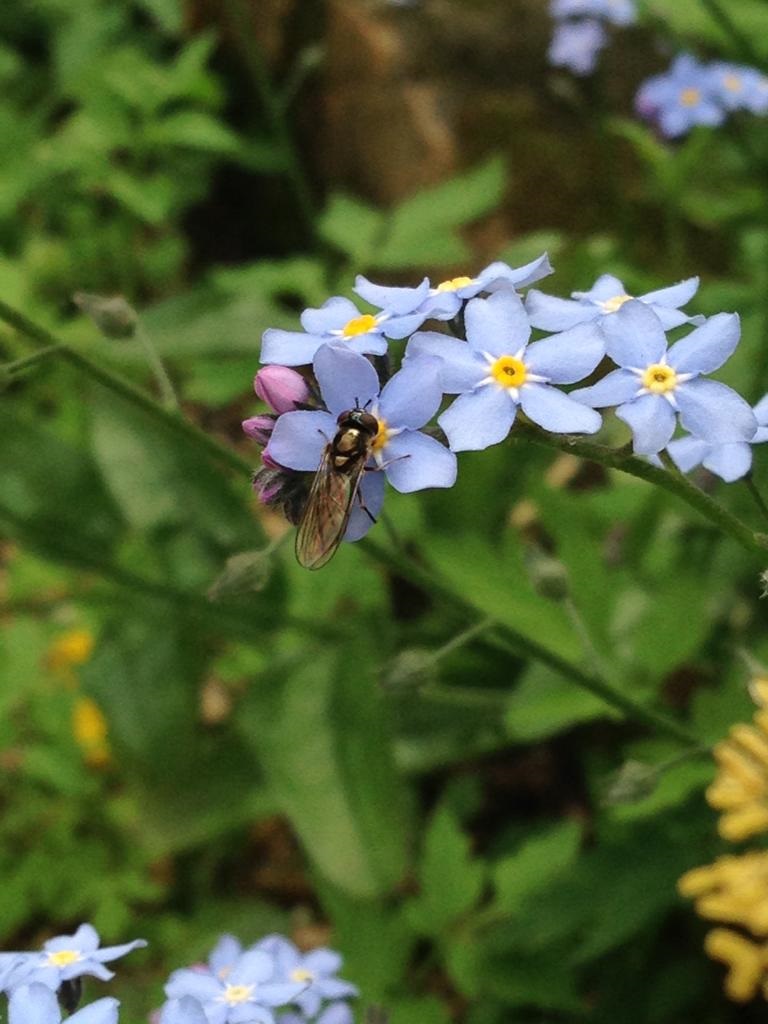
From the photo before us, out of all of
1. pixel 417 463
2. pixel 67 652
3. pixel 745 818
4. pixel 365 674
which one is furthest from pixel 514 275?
pixel 67 652

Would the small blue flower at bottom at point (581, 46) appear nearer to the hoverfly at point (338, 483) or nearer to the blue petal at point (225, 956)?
the hoverfly at point (338, 483)

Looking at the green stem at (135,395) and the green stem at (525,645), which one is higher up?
the green stem at (135,395)

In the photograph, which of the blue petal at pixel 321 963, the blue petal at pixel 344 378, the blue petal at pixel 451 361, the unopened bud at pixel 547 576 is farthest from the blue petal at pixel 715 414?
the blue petal at pixel 321 963

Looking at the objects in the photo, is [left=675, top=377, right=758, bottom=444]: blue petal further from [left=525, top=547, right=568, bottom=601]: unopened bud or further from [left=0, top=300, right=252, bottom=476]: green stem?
[left=0, top=300, right=252, bottom=476]: green stem

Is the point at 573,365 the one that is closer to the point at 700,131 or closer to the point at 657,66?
the point at 700,131

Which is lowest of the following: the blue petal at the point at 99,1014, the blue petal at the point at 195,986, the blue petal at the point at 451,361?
the blue petal at the point at 99,1014

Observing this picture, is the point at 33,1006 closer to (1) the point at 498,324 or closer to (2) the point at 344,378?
(2) the point at 344,378

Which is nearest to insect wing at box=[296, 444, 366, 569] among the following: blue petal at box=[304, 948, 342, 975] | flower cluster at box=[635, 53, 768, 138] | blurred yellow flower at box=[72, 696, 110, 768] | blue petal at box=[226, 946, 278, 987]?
blue petal at box=[226, 946, 278, 987]
